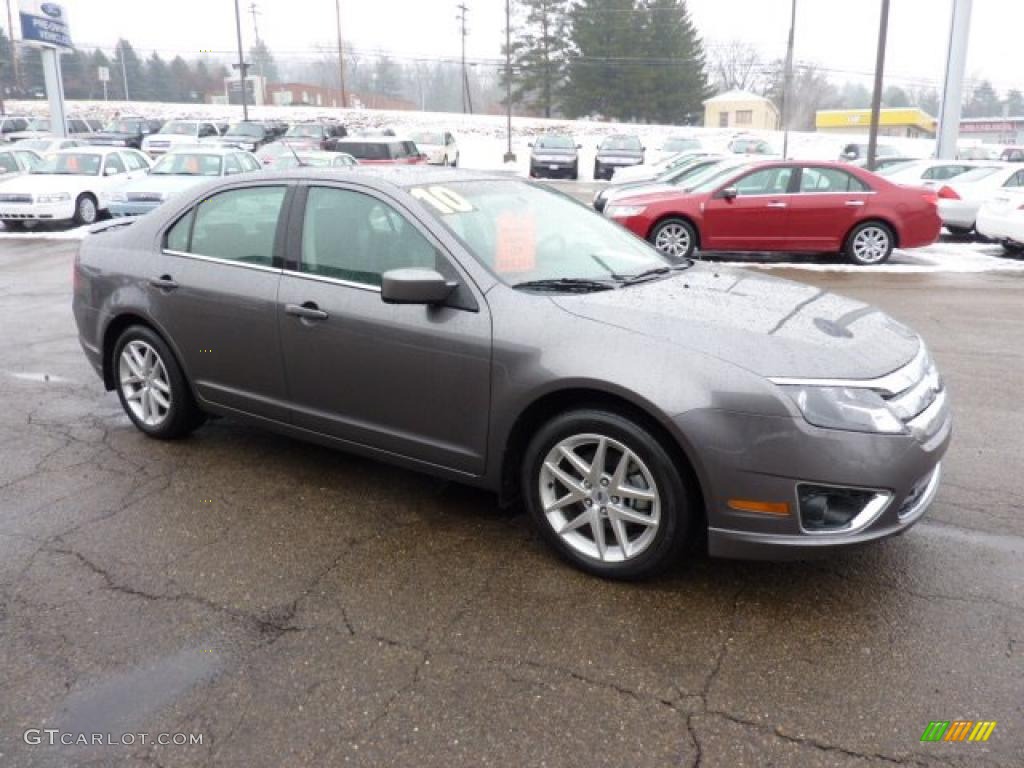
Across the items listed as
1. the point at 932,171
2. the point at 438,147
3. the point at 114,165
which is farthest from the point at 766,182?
the point at 438,147

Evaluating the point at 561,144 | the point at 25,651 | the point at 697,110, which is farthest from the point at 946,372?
the point at 697,110

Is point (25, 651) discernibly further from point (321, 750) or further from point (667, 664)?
point (667, 664)

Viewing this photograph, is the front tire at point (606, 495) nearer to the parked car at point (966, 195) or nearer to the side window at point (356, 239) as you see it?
the side window at point (356, 239)

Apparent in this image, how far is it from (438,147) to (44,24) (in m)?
14.6

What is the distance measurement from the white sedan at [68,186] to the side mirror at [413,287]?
1492 centimetres

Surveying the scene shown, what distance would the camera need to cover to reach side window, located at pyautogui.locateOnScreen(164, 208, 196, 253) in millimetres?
4645

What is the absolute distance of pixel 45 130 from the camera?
134ft

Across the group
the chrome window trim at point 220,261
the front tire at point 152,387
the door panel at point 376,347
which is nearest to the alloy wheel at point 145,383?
the front tire at point 152,387

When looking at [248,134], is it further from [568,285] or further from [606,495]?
[606,495]

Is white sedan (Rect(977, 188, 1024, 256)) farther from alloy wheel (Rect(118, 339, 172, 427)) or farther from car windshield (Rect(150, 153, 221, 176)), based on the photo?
car windshield (Rect(150, 153, 221, 176))

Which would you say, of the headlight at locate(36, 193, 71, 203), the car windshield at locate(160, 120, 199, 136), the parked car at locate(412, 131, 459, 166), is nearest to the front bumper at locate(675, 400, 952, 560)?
the headlight at locate(36, 193, 71, 203)

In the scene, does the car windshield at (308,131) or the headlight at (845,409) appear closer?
the headlight at (845,409)

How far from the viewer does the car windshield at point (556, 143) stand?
115 ft

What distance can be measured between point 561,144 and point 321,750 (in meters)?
34.4
